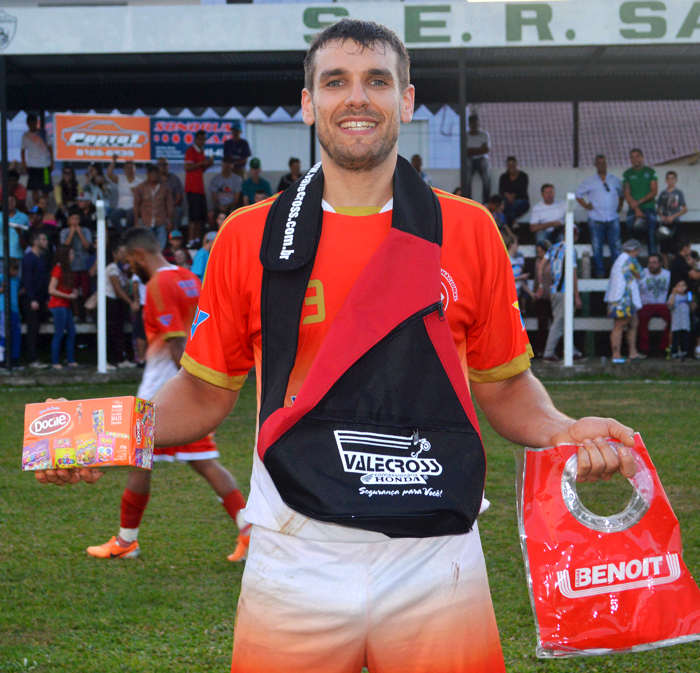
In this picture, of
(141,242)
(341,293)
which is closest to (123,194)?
(141,242)

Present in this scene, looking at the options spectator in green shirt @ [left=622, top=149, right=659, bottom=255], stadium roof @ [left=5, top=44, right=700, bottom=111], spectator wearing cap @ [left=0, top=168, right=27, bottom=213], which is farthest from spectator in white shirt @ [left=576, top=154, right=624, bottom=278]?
spectator wearing cap @ [left=0, top=168, right=27, bottom=213]

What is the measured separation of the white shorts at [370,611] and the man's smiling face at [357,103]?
890mm

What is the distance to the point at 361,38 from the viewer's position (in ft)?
6.94

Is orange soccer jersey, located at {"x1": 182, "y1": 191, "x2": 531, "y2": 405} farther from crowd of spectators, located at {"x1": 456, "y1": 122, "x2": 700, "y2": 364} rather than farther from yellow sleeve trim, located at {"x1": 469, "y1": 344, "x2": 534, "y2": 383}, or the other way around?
crowd of spectators, located at {"x1": 456, "y1": 122, "x2": 700, "y2": 364}

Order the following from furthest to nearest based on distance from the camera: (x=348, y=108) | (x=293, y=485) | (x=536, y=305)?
(x=536, y=305) → (x=348, y=108) → (x=293, y=485)

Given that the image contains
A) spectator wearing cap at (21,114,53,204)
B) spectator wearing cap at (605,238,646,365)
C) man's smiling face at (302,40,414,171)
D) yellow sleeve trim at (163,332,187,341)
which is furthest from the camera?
spectator wearing cap at (21,114,53,204)

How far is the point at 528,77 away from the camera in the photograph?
54.3 ft

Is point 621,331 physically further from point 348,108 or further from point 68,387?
point 348,108

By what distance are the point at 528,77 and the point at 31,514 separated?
42.6 feet

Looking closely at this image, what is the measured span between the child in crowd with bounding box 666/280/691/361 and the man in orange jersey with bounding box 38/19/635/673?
1248cm

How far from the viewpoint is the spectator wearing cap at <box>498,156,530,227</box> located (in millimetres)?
15984

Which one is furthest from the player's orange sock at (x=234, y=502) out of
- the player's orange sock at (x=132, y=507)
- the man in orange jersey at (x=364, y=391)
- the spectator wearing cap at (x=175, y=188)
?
the spectator wearing cap at (x=175, y=188)

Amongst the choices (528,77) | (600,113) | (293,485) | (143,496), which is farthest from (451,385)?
(600,113)

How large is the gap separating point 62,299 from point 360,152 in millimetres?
12064
